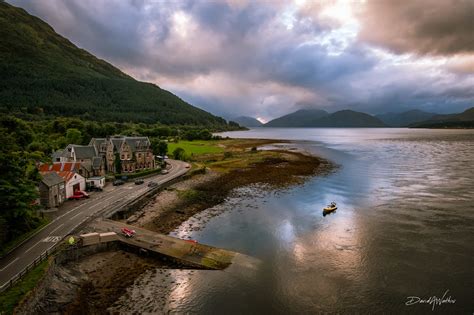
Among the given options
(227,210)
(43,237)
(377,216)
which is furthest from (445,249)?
(43,237)

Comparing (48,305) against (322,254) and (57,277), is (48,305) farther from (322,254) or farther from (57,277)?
(322,254)

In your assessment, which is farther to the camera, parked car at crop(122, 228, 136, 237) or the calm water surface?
parked car at crop(122, 228, 136, 237)

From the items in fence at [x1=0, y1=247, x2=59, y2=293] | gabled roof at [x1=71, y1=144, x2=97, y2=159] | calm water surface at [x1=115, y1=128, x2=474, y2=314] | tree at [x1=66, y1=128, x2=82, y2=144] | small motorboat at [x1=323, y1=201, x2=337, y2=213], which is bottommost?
calm water surface at [x1=115, y1=128, x2=474, y2=314]

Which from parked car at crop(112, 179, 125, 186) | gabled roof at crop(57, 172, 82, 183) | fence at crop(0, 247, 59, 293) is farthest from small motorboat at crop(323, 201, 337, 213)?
gabled roof at crop(57, 172, 82, 183)
